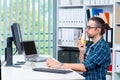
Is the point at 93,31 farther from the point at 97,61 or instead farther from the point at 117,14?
the point at 117,14

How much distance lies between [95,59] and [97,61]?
0.10ft

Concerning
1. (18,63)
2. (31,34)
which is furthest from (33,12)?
(18,63)

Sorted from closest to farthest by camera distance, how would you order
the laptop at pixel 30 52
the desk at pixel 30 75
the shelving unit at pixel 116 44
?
the desk at pixel 30 75 < the laptop at pixel 30 52 < the shelving unit at pixel 116 44

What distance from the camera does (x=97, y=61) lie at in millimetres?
2770

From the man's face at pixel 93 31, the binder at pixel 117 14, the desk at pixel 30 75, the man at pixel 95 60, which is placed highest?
the binder at pixel 117 14

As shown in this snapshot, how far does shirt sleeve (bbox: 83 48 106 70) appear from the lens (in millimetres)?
2754

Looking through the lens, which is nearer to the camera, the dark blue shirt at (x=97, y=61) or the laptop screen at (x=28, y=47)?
the dark blue shirt at (x=97, y=61)

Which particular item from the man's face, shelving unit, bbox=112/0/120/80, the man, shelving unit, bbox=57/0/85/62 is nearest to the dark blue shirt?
the man

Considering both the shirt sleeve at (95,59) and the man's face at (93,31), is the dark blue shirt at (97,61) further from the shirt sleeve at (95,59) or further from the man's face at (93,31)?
the man's face at (93,31)

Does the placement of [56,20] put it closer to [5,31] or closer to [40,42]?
[40,42]

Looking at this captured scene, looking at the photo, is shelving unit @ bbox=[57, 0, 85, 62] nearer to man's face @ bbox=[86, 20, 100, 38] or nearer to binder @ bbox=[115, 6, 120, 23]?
binder @ bbox=[115, 6, 120, 23]

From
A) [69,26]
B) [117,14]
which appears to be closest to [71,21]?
[69,26]

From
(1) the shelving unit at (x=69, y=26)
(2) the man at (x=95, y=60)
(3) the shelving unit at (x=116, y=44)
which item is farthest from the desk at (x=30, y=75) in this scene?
(1) the shelving unit at (x=69, y=26)

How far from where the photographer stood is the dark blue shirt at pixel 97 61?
9.05ft
